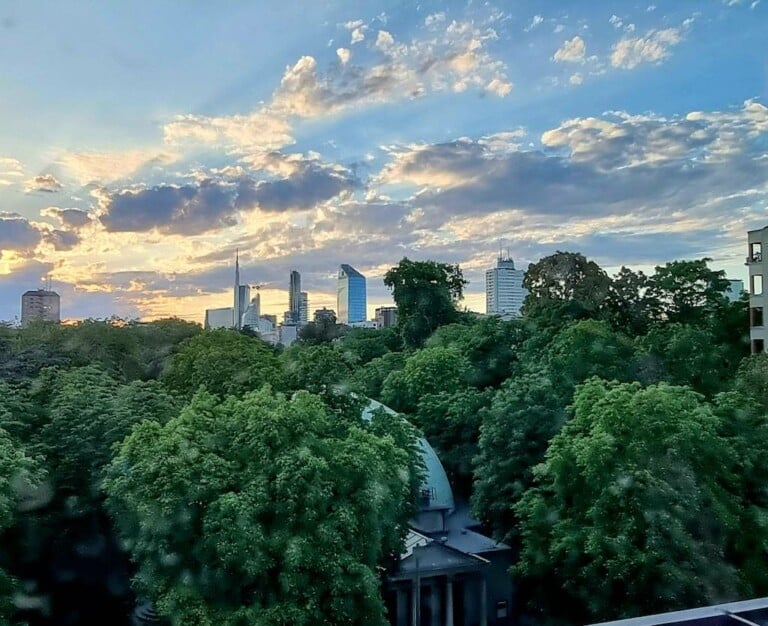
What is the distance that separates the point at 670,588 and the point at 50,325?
20951 millimetres

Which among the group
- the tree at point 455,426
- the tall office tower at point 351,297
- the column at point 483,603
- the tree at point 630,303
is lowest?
the column at point 483,603

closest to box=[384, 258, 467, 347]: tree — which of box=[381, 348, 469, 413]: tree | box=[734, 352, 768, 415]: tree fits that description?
box=[381, 348, 469, 413]: tree

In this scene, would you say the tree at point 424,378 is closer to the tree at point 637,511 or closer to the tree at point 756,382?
the tree at point 756,382

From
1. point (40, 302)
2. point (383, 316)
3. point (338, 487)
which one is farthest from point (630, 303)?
point (40, 302)

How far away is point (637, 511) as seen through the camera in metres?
7.28

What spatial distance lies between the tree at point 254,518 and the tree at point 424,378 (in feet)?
23.6

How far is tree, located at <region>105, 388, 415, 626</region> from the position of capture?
19.8ft

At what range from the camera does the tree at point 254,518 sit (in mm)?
6043

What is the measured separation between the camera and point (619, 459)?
756cm

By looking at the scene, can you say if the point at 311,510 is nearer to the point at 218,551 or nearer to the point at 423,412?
the point at 218,551

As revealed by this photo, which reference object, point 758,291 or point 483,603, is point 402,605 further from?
point 758,291

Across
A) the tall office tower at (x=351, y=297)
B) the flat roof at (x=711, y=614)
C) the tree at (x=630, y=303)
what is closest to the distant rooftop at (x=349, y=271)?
the tall office tower at (x=351, y=297)

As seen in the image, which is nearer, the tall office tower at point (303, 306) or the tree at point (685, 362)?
the tree at point (685, 362)

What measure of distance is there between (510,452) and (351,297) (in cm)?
2792
